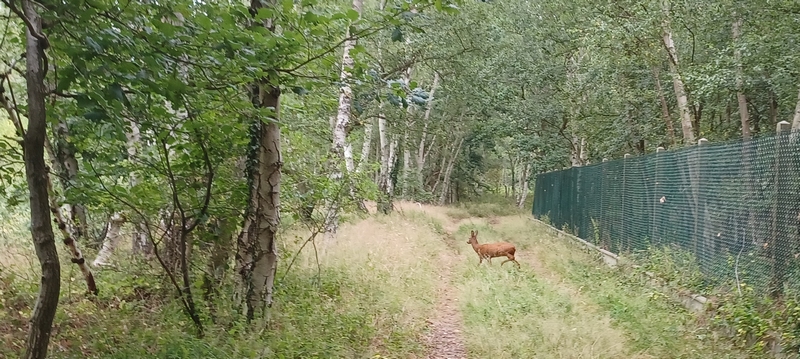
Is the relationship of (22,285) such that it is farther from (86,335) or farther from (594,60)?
(594,60)

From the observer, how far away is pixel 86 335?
397 cm

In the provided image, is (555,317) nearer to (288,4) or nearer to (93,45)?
(288,4)

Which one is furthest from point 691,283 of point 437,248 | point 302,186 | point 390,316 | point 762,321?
point 437,248

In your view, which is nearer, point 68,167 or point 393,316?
point 68,167

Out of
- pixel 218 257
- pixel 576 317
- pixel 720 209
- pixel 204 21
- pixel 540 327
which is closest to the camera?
pixel 204 21

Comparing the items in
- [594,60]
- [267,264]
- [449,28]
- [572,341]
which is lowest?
[572,341]

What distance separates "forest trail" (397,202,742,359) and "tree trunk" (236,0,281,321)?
77.5 inches

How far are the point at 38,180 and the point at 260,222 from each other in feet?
7.24

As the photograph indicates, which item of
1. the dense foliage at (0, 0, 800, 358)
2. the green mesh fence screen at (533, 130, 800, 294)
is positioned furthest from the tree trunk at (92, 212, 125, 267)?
the green mesh fence screen at (533, 130, 800, 294)

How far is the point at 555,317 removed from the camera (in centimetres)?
599

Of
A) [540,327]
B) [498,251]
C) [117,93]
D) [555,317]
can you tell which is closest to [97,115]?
[117,93]

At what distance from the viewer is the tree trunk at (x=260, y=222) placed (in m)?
4.56

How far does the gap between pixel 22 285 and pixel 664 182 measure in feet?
27.5

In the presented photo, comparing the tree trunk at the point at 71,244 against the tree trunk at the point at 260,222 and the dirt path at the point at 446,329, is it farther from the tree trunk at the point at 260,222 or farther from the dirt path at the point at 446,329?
the dirt path at the point at 446,329
